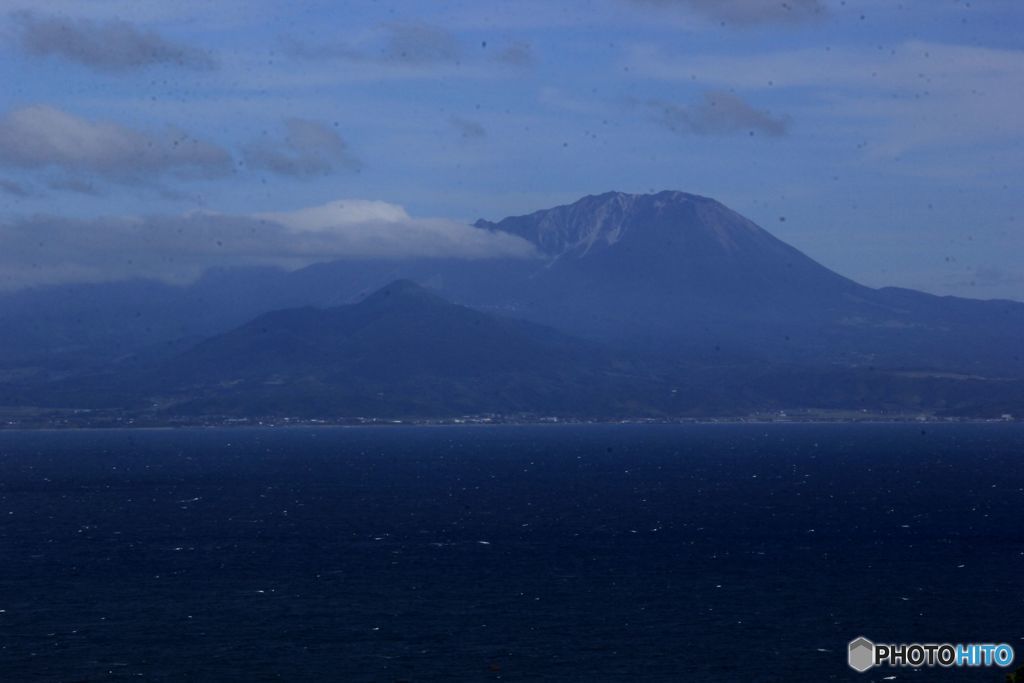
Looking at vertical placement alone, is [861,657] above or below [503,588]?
below

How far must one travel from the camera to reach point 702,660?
78.7 metres

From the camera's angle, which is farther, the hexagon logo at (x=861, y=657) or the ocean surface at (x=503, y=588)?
the ocean surface at (x=503, y=588)

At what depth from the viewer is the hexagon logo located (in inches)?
2972

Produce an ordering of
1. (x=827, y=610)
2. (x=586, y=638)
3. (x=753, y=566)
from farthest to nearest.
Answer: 1. (x=753, y=566)
2. (x=827, y=610)
3. (x=586, y=638)

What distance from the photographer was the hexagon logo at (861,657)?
7550cm

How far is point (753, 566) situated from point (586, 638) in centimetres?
3012

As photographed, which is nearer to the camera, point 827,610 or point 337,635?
point 337,635

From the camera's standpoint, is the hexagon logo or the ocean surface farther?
the ocean surface

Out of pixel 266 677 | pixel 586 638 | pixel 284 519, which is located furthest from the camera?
pixel 284 519

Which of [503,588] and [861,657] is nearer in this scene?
[861,657]

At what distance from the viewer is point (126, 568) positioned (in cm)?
11188

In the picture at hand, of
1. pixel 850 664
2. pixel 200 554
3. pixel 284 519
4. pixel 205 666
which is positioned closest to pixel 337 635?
pixel 205 666

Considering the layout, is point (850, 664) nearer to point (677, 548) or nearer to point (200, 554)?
point (677, 548)

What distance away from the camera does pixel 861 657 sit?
7569 cm
